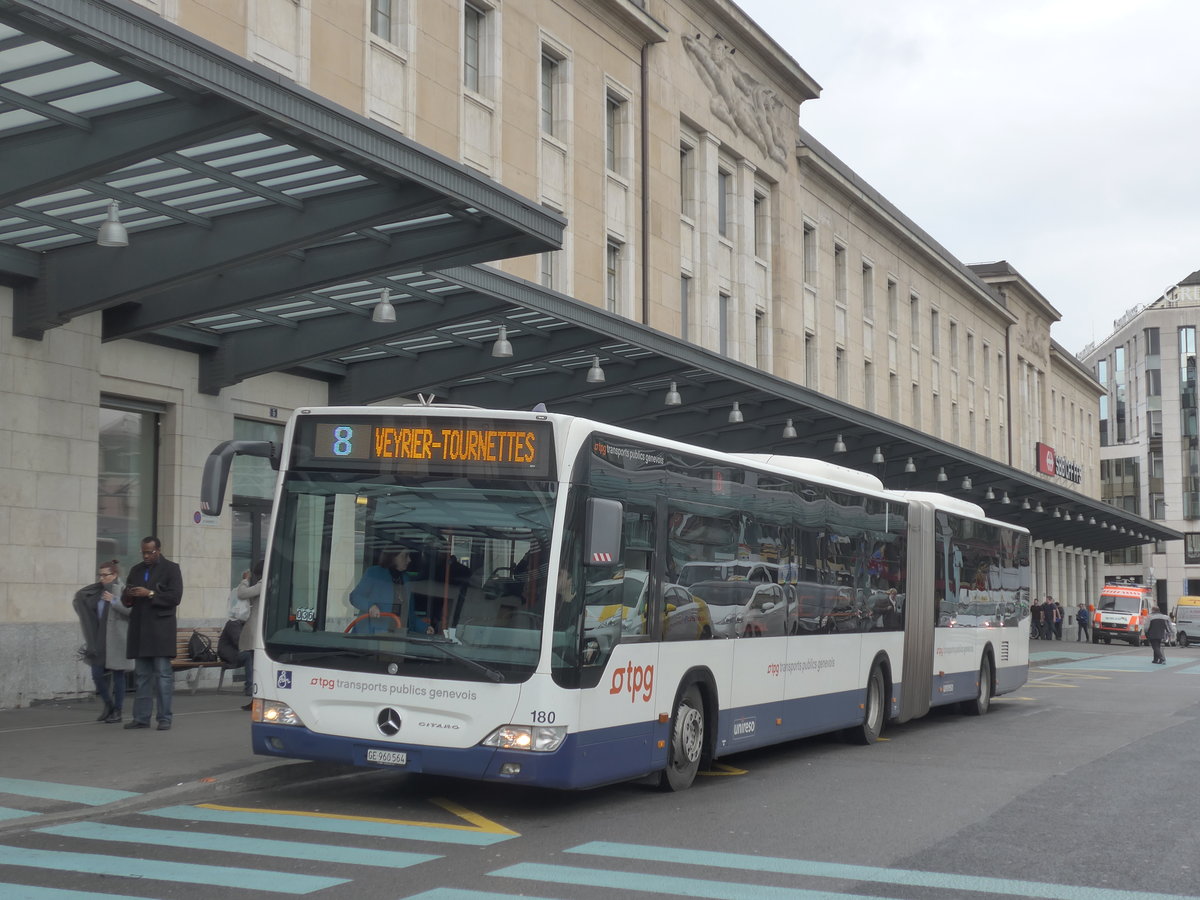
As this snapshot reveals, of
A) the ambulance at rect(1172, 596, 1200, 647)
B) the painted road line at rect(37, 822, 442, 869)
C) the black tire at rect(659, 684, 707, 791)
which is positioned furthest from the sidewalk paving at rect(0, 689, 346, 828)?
the ambulance at rect(1172, 596, 1200, 647)

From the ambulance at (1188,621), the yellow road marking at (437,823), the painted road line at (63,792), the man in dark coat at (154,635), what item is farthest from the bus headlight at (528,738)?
the ambulance at (1188,621)

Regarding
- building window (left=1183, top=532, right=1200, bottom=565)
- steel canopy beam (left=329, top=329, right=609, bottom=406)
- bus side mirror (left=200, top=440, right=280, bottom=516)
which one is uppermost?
steel canopy beam (left=329, top=329, right=609, bottom=406)

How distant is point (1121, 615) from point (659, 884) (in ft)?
189

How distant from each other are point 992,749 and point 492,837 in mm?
8082

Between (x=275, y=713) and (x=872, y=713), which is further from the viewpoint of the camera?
(x=872, y=713)


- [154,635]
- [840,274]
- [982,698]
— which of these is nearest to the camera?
[154,635]

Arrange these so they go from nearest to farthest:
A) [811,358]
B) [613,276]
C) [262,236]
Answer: [262,236] → [613,276] → [811,358]

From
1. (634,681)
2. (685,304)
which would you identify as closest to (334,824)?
(634,681)

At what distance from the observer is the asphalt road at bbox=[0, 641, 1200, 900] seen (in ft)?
25.0

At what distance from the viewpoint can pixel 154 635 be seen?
45.3 ft

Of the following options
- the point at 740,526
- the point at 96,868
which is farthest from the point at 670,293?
the point at 96,868

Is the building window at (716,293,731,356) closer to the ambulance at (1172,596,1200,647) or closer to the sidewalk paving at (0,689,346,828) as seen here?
the sidewalk paving at (0,689,346,828)

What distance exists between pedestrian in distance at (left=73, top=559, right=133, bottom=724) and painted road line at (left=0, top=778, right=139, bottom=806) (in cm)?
389

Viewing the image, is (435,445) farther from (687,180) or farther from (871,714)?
(687,180)
